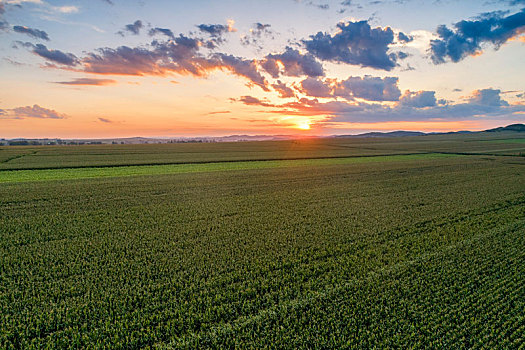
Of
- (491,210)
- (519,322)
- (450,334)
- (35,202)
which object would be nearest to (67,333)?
(450,334)

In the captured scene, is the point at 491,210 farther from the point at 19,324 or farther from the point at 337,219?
the point at 19,324

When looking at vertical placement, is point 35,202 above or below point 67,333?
above

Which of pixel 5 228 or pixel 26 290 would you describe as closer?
pixel 26 290

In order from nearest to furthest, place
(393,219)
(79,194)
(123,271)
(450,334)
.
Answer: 1. (450,334)
2. (123,271)
3. (393,219)
4. (79,194)

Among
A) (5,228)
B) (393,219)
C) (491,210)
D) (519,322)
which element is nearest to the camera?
(519,322)

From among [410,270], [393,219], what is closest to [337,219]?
[393,219]

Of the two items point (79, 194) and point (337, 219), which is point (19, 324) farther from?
point (79, 194)
